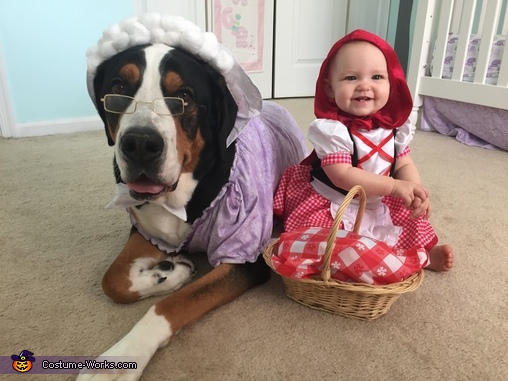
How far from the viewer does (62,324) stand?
99cm

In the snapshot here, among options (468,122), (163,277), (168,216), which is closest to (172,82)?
(168,216)

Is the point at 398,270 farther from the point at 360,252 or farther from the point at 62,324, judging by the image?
the point at 62,324

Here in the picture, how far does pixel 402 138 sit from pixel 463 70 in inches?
54.8

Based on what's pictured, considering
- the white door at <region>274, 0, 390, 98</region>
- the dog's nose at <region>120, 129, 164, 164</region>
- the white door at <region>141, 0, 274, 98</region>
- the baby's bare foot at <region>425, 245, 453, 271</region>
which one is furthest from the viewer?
the white door at <region>274, 0, 390, 98</region>

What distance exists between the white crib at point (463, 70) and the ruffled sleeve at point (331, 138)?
1422mm

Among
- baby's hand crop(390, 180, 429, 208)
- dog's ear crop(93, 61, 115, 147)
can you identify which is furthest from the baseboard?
baby's hand crop(390, 180, 429, 208)

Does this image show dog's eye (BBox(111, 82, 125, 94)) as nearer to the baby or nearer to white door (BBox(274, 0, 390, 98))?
the baby

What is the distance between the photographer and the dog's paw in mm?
1066

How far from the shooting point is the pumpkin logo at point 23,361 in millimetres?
871

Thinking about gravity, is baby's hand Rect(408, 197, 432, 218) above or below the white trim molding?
above

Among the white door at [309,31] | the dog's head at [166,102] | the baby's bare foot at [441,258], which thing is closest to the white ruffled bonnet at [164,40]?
the dog's head at [166,102]

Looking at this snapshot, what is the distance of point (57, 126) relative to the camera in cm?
260

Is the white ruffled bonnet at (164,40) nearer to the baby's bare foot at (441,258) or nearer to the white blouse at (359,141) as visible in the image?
the white blouse at (359,141)

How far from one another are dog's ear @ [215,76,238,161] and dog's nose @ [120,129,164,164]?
6.6 inches
